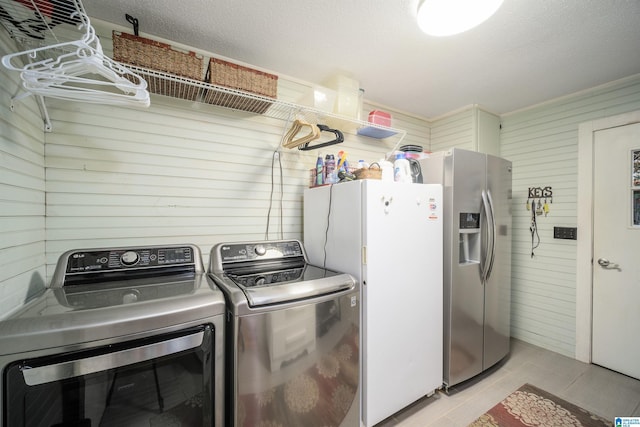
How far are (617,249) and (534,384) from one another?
4.61ft

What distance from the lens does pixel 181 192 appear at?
5.95 feet

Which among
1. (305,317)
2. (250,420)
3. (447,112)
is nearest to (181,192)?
(305,317)

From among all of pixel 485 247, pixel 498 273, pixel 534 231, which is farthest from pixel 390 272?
pixel 534 231

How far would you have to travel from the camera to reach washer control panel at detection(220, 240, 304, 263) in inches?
67.4

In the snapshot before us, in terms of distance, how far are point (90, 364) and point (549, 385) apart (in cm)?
310

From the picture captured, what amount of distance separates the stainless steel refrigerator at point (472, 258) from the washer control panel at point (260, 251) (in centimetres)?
119

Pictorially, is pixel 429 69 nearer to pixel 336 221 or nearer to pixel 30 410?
pixel 336 221

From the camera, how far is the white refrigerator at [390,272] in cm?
158

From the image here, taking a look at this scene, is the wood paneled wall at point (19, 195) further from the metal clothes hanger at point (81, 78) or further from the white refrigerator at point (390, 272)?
the white refrigerator at point (390, 272)

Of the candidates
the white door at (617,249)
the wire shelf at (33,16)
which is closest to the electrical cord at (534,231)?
the white door at (617,249)

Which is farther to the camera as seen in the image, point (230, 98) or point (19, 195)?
point (230, 98)

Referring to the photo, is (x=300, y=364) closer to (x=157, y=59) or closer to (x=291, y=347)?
(x=291, y=347)

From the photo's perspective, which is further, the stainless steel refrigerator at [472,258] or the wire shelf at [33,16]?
the stainless steel refrigerator at [472,258]

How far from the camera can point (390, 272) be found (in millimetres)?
1664
